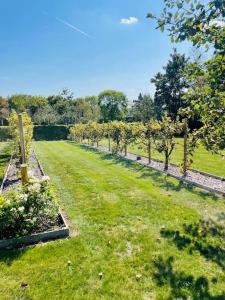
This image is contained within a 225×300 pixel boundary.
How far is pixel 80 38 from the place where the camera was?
18.0m

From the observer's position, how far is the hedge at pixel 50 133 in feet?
127

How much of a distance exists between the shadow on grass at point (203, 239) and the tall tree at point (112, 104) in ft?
188

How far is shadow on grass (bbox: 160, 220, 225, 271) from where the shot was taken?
3.85 metres

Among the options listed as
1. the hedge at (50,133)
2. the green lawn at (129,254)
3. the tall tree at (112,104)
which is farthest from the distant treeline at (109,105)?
the green lawn at (129,254)

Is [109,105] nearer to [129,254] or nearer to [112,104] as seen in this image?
[112,104]

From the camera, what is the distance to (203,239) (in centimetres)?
432

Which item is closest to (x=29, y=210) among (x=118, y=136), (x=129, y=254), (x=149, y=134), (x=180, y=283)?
(x=129, y=254)

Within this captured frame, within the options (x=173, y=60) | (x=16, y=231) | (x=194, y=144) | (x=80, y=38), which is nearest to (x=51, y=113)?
(x=173, y=60)

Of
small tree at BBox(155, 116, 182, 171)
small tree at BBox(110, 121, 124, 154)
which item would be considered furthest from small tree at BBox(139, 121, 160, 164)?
small tree at BBox(110, 121, 124, 154)

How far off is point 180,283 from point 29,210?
8.86 feet

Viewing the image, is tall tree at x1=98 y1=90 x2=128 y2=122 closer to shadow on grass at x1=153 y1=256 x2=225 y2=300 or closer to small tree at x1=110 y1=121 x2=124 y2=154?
small tree at x1=110 y1=121 x2=124 y2=154

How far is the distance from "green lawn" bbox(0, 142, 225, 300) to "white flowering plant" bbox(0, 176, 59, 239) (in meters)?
0.42

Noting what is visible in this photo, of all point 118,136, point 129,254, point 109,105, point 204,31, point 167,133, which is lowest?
point 129,254

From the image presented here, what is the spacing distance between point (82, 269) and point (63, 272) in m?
0.25
